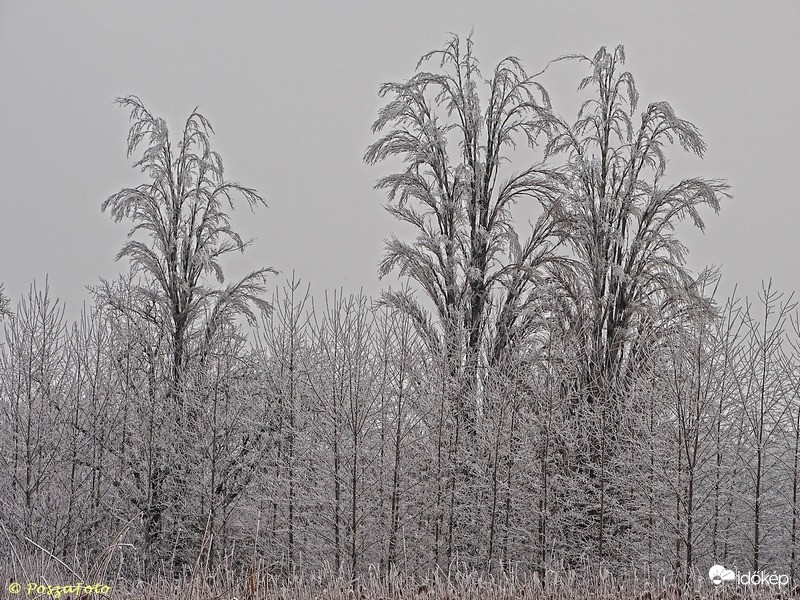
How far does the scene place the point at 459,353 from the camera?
20.4 meters

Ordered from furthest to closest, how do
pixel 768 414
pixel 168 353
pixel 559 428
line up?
pixel 168 353
pixel 559 428
pixel 768 414

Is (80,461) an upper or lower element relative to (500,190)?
lower

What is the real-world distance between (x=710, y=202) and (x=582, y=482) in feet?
25.5

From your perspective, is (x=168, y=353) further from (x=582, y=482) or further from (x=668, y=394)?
(x=668, y=394)

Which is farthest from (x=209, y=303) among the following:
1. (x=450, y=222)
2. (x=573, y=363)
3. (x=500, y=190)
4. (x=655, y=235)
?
(x=655, y=235)

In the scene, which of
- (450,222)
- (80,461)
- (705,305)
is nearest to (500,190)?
(450,222)

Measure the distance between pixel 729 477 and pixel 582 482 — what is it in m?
3.27

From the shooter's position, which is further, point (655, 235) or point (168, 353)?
point (168, 353)

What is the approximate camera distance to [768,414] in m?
17.8

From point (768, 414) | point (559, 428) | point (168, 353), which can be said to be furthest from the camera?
point (168, 353)

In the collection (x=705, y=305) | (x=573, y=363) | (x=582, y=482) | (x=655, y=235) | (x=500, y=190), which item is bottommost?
(x=582, y=482)

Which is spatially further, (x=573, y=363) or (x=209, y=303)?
(x=209, y=303)

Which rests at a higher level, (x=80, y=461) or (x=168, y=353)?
(x=168, y=353)

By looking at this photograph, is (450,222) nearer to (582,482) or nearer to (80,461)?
(582,482)
